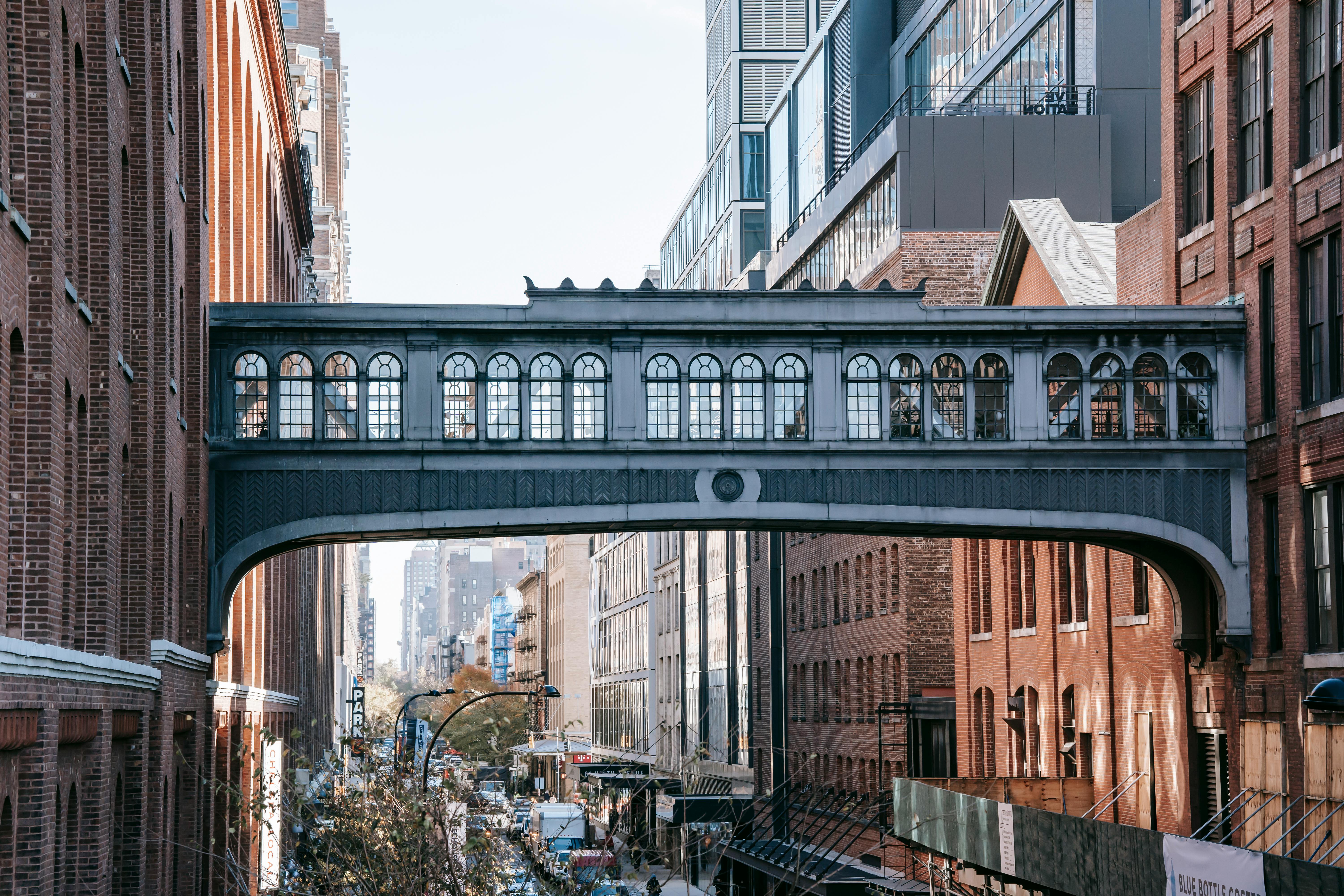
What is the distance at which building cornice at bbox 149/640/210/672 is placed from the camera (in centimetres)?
2281

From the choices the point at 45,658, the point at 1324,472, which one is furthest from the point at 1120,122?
the point at 45,658

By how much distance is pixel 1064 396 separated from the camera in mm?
31438

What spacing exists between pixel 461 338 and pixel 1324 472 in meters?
14.0

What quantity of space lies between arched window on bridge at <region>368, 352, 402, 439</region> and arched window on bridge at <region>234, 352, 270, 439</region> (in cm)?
169

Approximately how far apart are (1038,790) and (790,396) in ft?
35.9

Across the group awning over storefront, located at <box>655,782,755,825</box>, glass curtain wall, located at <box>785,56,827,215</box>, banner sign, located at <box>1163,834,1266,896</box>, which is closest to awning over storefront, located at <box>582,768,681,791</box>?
awning over storefront, located at <box>655,782,755,825</box>

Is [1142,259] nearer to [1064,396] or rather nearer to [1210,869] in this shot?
[1064,396]

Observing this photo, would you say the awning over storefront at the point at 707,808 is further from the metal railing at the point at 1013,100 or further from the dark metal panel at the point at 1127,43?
the dark metal panel at the point at 1127,43

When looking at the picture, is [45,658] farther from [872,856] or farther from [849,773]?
[849,773]

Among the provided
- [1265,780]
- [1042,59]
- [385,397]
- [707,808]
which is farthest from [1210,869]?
[707,808]

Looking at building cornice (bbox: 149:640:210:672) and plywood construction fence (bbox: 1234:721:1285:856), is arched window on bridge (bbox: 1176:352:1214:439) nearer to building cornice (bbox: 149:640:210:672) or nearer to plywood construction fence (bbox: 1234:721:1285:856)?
plywood construction fence (bbox: 1234:721:1285:856)

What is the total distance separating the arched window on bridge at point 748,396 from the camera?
31.1 meters

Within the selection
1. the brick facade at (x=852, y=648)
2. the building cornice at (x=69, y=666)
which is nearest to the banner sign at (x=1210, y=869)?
the building cornice at (x=69, y=666)

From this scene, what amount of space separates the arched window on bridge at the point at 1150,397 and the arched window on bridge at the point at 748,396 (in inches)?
252
